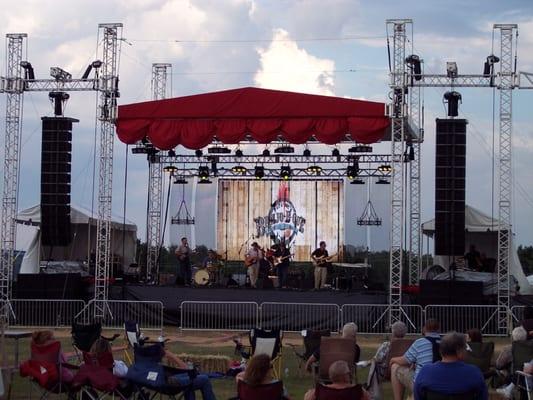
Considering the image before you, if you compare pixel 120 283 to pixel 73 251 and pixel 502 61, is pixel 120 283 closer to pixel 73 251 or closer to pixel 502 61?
pixel 73 251

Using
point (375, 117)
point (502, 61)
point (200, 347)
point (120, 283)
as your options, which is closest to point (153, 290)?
point (120, 283)

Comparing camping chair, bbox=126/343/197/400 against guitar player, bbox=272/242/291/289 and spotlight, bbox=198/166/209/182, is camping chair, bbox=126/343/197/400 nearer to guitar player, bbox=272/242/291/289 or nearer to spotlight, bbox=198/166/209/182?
guitar player, bbox=272/242/291/289

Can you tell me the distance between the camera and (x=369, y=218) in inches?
1001

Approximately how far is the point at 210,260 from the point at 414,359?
15686mm

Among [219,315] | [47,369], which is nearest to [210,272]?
[219,315]

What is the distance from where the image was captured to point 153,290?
65.7 feet

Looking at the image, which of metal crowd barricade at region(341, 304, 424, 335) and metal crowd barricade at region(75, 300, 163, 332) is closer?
metal crowd barricade at region(341, 304, 424, 335)

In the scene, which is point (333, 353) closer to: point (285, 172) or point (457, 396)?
point (457, 396)

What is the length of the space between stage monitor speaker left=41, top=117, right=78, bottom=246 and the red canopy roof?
1.36m

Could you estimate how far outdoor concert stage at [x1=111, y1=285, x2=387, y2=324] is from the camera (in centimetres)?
1906

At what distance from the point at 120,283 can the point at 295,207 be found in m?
6.09

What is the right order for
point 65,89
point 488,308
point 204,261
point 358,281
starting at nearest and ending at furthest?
1. point 488,308
2. point 65,89
3. point 358,281
4. point 204,261

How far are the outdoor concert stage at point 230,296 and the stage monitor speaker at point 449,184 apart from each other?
1.54m

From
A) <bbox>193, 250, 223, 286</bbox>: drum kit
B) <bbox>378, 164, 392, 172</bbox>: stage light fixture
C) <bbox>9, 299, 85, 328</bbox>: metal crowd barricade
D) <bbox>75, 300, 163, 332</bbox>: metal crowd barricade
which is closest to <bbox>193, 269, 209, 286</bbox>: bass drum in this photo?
<bbox>193, 250, 223, 286</bbox>: drum kit
